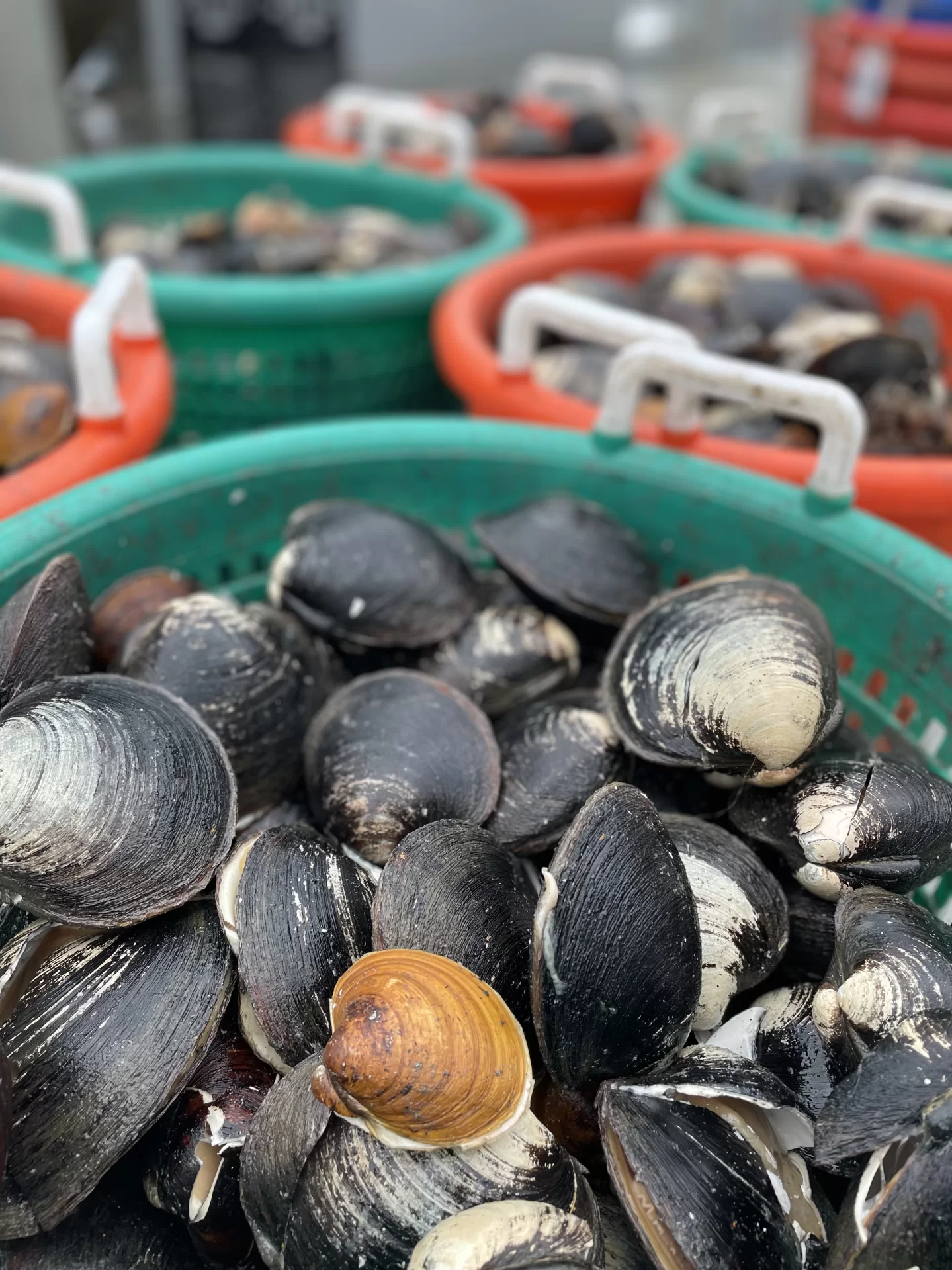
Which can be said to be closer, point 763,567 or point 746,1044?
point 746,1044

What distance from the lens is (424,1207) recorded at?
0.81 m

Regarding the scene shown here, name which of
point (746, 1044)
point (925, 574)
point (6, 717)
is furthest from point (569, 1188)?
point (925, 574)

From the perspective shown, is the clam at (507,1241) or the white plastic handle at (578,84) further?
the white plastic handle at (578,84)

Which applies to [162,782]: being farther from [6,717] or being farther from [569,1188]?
[569,1188]

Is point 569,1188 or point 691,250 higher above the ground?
point 691,250

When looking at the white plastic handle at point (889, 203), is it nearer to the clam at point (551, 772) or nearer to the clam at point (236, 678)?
the clam at point (551, 772)

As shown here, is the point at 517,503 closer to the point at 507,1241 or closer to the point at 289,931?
the point at 289,931

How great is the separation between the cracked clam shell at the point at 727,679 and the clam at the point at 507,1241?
0.51 m

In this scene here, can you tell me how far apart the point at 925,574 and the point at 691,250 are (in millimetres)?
1750

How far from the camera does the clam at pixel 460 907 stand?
0.92 m

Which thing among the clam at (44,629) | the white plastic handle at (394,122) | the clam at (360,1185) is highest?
the white plastic handle at (394,122)

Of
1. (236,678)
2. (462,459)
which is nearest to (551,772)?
(236,678)

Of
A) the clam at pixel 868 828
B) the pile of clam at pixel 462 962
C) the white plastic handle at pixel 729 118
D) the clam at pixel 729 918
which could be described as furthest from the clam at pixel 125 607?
the white plastic handle at pixel 729 118

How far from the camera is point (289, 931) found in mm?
942
